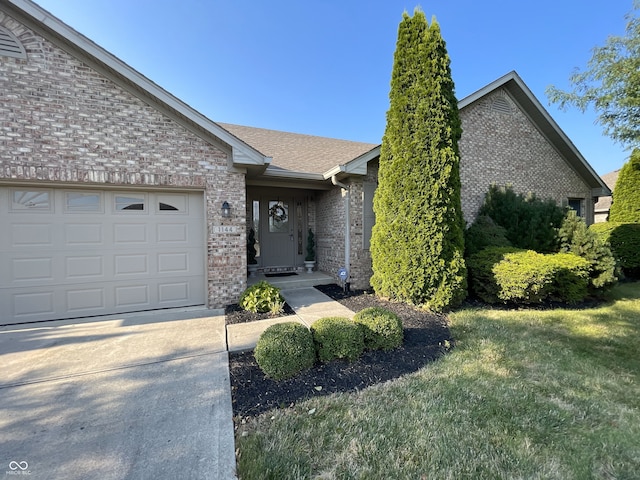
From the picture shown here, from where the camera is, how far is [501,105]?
9.20m

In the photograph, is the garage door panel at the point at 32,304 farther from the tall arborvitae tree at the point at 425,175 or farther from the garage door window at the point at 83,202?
the tall arborvitae tree at the point at 425,175

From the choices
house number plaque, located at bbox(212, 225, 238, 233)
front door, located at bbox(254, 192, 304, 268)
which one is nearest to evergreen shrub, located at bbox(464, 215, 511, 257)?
front door, located at bbox(254, 192, 304, 268)

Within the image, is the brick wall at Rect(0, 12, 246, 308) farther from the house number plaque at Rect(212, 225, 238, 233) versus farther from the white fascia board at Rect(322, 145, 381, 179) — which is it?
the white fascia board at Rect(322, 145, 381, 179)

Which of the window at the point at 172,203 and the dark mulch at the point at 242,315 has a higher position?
the window at the point at 172,203

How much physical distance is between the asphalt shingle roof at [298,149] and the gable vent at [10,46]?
4.27 meters

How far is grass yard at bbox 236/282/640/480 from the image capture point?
6.22 feet

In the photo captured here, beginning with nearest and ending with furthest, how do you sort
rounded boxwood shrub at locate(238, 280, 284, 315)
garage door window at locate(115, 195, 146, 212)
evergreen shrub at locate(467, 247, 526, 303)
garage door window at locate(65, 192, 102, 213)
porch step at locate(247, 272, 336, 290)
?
garage door window at locate(65, 192, 102, 213) → garage door window at locate(115, 195, 146, 212) → rounded boxwood shrub at locate(238, 280, 284, 315) → evergreen shrub at locate(467, 247, 526, 303) → porch step at locate(247, 272, 336, 290)

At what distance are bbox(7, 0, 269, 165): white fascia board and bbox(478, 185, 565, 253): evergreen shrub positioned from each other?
6928mm

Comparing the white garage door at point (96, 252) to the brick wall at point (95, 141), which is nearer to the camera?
the brick wall at point (95, 141)

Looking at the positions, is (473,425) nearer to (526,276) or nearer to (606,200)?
(526,276)

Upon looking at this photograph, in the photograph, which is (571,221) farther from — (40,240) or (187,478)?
(40,240)

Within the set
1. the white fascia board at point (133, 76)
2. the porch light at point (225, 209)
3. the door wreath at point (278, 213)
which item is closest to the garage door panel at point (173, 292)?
the porch light at point (225, 209)

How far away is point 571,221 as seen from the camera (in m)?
6.82

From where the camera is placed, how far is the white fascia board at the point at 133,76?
4.18 metres
